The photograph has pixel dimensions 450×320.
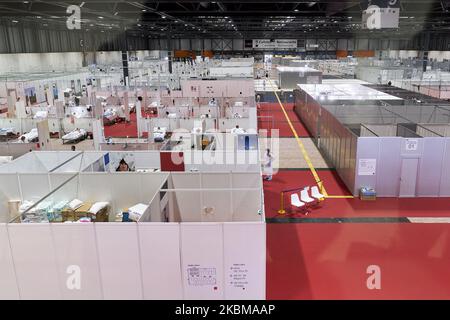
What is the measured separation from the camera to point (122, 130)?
949 inches

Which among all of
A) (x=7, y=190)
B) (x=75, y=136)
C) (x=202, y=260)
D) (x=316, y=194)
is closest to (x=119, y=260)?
(x=202, y=260)

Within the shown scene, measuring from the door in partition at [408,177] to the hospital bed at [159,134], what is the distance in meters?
10.4

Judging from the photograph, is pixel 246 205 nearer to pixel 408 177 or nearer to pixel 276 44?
pixel 408 177

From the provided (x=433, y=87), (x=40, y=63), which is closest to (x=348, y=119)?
(x=433, y=87)

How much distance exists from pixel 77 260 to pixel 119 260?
2.28ft

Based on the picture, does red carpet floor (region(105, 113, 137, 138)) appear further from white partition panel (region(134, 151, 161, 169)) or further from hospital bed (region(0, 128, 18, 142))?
white partition panel (region(134, 151, 161, 169))

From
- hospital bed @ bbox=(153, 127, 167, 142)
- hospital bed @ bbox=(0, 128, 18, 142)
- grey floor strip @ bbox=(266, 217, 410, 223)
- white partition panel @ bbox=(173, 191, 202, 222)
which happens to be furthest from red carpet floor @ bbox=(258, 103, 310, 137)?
white partition panel @ bbox=(173, 191, 202, 222)

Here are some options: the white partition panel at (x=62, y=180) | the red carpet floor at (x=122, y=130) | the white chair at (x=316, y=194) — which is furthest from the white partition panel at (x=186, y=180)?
the red carpet floor at (x=122, y=130)

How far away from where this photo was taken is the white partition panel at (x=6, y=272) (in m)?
6.33

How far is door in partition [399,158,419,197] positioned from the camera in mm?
12695

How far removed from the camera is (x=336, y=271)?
339 inches

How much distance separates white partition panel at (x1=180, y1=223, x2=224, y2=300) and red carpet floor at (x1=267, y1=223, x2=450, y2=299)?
1791 millimetres

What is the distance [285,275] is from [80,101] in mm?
23485

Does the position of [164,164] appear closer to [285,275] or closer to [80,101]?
[285,275]
